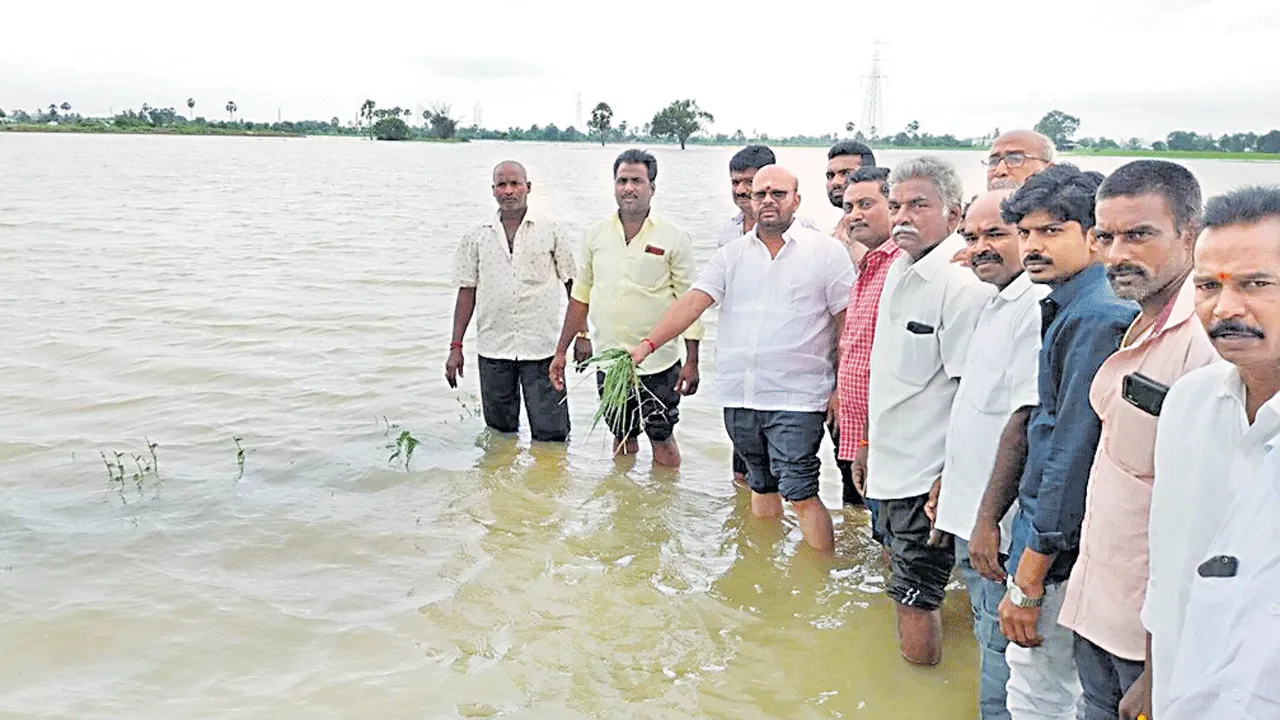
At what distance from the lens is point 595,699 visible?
3836 millimetres

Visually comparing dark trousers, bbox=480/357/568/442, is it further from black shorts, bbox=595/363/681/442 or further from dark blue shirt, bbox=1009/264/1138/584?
dark blue shirt, bbox=1009/264/1138/584

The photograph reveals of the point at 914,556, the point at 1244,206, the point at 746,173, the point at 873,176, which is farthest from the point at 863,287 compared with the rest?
the point at 1244,206

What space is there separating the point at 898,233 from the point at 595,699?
211 cm

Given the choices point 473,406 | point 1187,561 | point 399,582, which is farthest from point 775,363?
point 473,406

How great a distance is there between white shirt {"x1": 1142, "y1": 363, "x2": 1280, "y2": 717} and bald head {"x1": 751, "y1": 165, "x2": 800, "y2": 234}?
296 centimetres

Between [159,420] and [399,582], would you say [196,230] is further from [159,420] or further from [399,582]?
[399,582]

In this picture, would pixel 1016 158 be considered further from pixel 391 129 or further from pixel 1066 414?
pixel 391 129

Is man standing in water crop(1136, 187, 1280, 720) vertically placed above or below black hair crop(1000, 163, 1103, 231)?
below

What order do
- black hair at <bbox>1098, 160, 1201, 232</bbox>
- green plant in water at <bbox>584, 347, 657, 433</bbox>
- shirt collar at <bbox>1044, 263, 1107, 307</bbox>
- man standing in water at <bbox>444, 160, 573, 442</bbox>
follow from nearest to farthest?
1. black hair at <bbox>1098, 160, 1201, 232</bbox>
2. shirt collar at <bbox>1044, 263, 1107, 307</bbox>
3. green plant in water at <bbox>584, 347, 657, 433</bbox>
4. man standing in water at <bbox>444, 160, 573, 442</bbox>

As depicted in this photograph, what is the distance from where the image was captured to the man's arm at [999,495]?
2881 mm

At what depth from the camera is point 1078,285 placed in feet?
8.73

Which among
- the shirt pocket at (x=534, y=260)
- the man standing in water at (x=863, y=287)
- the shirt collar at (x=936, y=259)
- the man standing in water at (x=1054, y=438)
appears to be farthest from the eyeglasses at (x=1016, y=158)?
the shirt pocket at (x=534, y=260)

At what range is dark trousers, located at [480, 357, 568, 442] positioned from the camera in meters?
6.57

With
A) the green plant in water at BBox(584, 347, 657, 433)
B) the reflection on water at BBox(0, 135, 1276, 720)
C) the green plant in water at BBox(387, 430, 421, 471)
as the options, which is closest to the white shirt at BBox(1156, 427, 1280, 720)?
the reflection on water at BBox(0, 135, 1276, 720)
